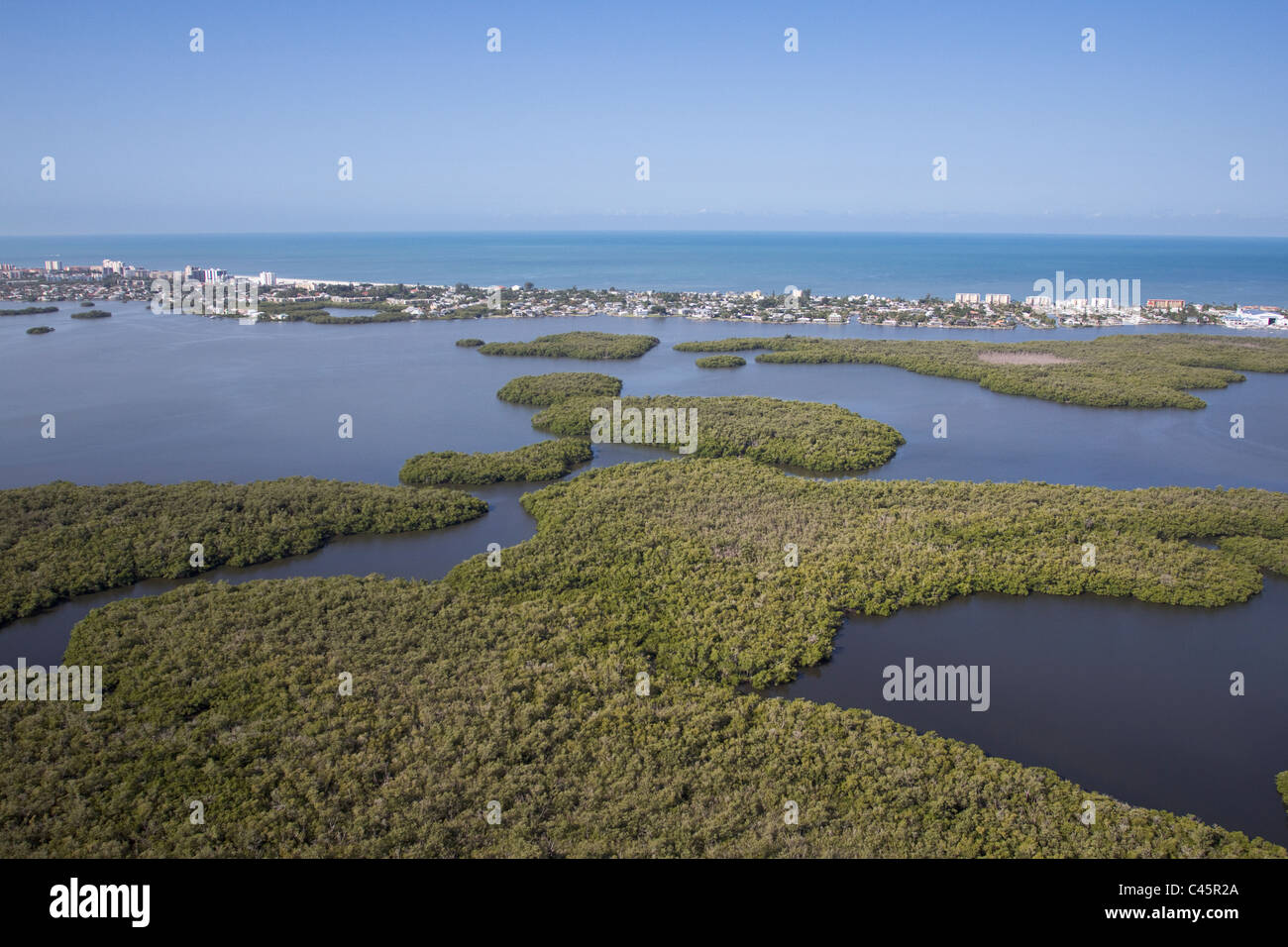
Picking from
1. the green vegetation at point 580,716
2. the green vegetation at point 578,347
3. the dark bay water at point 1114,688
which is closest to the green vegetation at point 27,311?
the green vegetation at point 578,347

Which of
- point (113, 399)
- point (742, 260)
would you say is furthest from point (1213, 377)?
point (742, 260)

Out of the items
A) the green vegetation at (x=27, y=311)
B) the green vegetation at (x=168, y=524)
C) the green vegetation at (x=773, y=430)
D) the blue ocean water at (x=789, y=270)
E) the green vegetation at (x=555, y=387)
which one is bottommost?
the green vegetation at (x=168, y=524)

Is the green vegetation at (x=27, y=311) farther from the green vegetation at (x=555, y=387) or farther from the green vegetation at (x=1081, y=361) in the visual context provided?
the green vegetation at (x=1081, y=361)

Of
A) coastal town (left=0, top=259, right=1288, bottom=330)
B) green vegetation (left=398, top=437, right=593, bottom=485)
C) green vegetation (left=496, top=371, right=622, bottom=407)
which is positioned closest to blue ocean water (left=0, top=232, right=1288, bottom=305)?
coastal town (left=0, top=259, right=1288, bottom=330)

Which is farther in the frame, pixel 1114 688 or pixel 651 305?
pixel 651 305

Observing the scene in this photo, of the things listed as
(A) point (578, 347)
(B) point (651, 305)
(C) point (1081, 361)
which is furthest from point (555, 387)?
(B) point (651, 305)

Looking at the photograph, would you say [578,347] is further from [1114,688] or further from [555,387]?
[1114,688]
